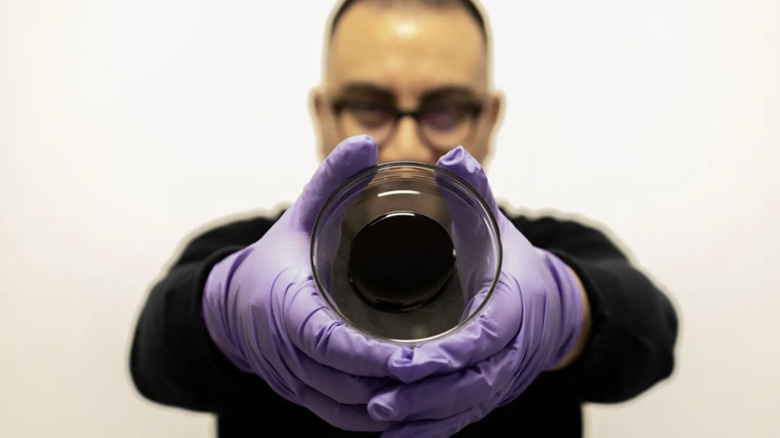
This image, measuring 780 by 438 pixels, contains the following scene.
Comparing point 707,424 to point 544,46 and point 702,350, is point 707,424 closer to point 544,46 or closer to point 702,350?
point 702,350

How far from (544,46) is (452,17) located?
32cm

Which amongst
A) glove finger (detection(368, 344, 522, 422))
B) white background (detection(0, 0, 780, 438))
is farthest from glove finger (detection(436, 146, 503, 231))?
white background (detection(0, 0, 780, 438))

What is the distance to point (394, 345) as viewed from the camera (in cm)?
39

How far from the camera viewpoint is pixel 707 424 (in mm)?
895

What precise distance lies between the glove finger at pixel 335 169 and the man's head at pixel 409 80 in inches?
9.3

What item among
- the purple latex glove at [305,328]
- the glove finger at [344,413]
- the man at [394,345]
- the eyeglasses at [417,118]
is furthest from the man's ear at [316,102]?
the glove finger at [344,413]

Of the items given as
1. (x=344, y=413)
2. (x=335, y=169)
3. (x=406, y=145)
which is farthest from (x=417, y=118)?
(x=344, y=413)

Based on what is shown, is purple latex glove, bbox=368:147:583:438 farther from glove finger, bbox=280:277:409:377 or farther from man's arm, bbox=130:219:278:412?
man's arm, bbox=130:219:278:412

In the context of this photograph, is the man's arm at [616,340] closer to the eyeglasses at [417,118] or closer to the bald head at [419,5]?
the eyeglasses at [417,118]

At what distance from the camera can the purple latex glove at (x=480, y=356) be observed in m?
0.40

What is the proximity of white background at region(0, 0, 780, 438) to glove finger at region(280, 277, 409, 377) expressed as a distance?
1.82 ft

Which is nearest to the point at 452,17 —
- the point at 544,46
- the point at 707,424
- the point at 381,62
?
the point at 381,62

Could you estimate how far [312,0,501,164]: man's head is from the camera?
0.67m

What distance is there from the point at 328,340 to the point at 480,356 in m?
0.11
